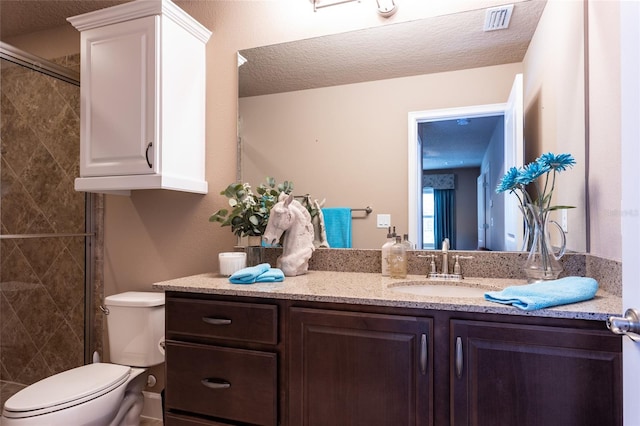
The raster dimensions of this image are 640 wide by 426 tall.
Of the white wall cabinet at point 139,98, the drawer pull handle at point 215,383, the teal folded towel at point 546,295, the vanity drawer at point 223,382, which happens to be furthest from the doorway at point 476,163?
the white wall cabinet at point 139,98

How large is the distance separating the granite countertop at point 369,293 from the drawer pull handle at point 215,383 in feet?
1.04

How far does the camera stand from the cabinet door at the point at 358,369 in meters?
1.09

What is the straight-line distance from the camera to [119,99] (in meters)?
1.83

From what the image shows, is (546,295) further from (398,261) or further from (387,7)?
(387,7)

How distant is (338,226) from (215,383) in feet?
2.90

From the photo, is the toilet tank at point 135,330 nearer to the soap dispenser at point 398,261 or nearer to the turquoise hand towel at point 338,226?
the turquoise hand towel at point 338,226

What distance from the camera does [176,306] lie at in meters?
1.39

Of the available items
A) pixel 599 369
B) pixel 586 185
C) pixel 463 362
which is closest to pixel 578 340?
pixel 599 369

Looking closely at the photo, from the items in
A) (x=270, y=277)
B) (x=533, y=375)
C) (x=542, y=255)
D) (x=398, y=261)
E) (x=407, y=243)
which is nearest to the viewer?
(x=533, y=375)

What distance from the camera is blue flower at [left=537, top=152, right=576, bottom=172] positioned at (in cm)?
129

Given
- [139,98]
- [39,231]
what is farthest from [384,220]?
[39,231]

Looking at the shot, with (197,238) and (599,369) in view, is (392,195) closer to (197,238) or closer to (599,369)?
(599,369)

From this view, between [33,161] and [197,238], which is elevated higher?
[33,161]

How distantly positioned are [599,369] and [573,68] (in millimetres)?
1117
